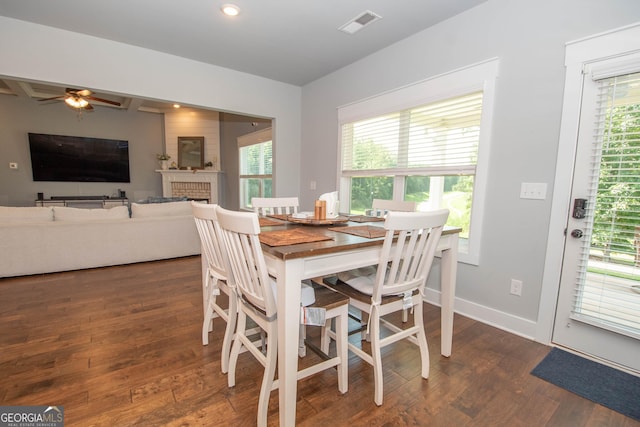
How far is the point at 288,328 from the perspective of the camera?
1.18m

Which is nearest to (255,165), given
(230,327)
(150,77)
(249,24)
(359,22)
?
(150,77)

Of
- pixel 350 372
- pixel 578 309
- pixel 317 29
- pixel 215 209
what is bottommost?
pixel 350 372

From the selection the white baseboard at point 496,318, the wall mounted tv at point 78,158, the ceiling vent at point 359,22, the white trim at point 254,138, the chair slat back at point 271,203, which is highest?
the ceiling vent at point 359,22

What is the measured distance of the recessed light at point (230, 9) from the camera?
7.75 ft

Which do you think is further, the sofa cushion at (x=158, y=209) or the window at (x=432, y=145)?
the sofa cushion at (x=158, y=209)

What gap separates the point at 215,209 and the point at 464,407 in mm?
1575

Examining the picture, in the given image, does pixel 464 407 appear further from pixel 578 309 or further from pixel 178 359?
pixel 178 359

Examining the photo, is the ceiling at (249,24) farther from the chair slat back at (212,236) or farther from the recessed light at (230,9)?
the chair slat back at (212,236)

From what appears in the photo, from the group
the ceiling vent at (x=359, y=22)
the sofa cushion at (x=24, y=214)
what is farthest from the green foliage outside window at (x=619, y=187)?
the sofa cushion at (x=24, y=214)

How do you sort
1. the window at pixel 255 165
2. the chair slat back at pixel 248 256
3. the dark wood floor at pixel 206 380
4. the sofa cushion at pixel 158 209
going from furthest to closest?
the window at pixel 255 165 < the sofa cushion at pixel 158 209 < the dark wood floor at pixel 206 380 < the chair slat back at pixel 248 256

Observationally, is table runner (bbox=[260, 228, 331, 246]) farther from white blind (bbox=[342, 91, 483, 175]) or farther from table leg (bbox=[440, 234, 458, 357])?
white blind (bbox=[342, 91, 483, 175])

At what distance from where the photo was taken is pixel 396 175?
117 inches

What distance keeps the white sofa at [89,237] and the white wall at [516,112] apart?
3.44m

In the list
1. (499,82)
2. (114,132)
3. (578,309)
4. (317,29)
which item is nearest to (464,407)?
(578,309)
